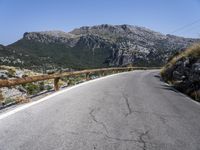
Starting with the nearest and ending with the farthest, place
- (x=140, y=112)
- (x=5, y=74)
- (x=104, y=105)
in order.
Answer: (x=140, y=112), (x=104, y=105), (x=5, y=74)

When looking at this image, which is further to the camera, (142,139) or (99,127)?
(99,127)

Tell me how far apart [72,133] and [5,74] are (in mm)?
10037

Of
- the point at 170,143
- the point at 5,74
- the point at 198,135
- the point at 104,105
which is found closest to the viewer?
the point at 170,143

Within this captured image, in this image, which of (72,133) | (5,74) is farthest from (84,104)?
(5,74)

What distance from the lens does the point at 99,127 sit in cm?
646

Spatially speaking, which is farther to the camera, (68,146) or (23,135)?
(23,135)

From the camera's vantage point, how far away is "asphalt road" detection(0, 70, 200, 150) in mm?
5332

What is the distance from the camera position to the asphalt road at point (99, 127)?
5332 millimetres

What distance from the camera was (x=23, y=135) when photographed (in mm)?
5695

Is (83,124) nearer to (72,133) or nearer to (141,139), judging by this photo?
(72,133)

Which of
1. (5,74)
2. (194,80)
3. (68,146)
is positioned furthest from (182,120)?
(5,74)

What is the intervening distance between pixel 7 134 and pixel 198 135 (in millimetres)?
3733

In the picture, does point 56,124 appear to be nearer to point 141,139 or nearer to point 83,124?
point 83,124

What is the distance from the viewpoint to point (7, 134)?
576 cm
